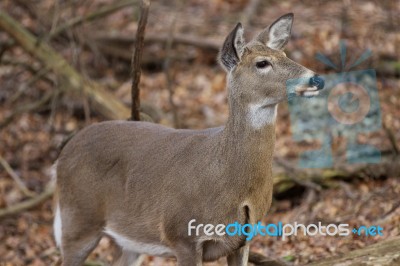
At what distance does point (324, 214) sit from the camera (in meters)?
8.48

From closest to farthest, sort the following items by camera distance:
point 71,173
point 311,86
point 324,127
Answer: point 311,86, point 71,173, point 324,127

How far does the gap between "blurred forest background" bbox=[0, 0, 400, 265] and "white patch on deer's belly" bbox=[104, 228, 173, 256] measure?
1.52 m

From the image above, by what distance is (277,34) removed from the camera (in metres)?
5.73

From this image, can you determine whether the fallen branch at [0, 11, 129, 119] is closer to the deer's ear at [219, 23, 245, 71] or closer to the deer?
the deer

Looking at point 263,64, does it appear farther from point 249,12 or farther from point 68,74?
point 249,12

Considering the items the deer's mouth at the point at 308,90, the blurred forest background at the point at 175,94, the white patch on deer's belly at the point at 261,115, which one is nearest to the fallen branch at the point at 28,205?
the blurred forest background at the point at 175,94

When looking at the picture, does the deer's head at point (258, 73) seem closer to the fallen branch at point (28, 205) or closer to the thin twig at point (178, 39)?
the fallen branch at point (28, 205)

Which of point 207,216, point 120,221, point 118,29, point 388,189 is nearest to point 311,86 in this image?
point 207,216

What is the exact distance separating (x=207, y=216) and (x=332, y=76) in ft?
8.33

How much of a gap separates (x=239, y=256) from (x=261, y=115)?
102 cm

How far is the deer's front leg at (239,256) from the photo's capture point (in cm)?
564

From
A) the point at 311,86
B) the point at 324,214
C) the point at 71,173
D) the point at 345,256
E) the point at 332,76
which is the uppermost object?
the point at 311,86

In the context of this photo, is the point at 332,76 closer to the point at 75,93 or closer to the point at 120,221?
the point at 120,221

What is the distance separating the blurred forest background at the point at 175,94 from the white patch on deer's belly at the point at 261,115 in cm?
210
